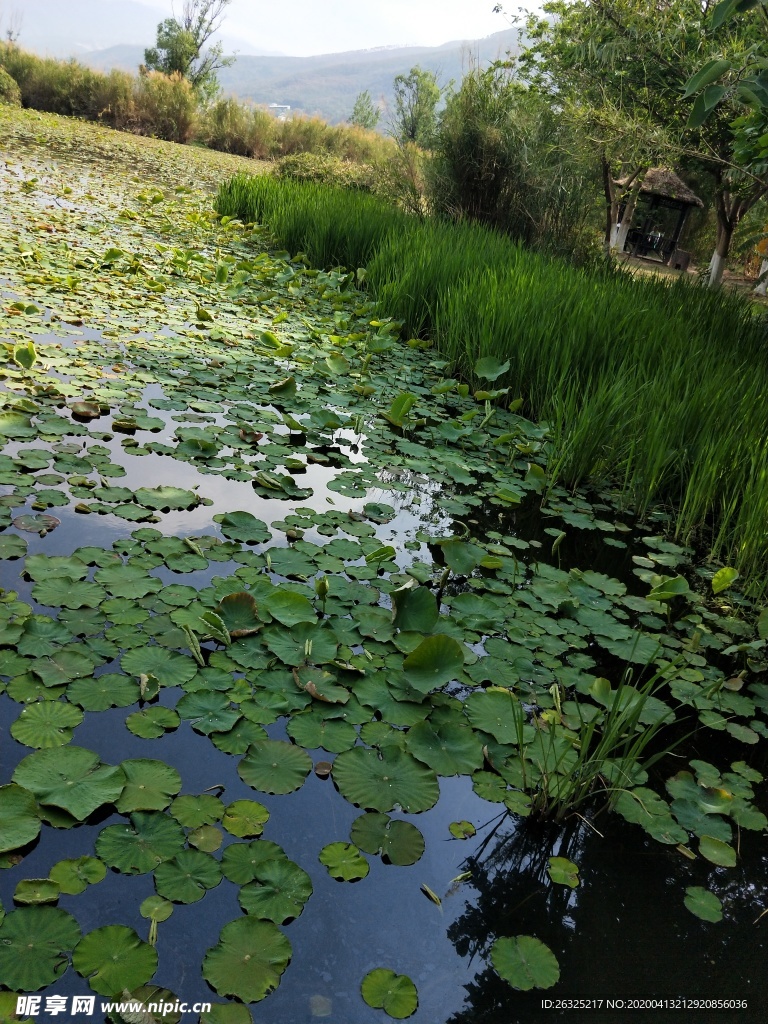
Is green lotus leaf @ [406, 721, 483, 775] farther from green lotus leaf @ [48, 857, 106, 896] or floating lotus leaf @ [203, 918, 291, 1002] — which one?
green lotus leaf @ [48, 857, 106, 896]

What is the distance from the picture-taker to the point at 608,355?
3801 millimetres

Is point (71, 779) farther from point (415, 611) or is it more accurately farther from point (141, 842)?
point (415, 611)

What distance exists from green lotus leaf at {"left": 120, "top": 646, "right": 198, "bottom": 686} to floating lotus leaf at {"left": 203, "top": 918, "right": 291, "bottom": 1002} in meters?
0.57

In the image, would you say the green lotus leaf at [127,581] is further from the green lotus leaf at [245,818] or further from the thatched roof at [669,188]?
the thatched roof at [669,188]

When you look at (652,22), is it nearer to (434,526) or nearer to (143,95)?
(434,526)

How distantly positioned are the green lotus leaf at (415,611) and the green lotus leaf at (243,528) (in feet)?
1.82

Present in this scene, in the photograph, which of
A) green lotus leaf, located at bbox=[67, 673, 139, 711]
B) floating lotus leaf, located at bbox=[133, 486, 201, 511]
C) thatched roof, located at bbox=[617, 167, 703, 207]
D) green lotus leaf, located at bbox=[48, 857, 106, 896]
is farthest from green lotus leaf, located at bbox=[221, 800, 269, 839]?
thatched roof, located at bbox=[617, 167, 703, 207]

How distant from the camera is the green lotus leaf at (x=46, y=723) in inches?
51.7

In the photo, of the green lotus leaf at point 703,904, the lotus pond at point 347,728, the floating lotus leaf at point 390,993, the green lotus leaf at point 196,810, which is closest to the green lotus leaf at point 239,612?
the lotus pond at point 347,728

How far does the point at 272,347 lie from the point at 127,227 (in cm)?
343

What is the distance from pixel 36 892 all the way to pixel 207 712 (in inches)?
18.8

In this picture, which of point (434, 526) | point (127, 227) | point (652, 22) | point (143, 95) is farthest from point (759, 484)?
point (143, 95)

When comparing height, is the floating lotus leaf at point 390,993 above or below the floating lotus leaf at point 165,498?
below

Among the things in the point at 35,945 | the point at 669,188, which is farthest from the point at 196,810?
the point at 669,188
